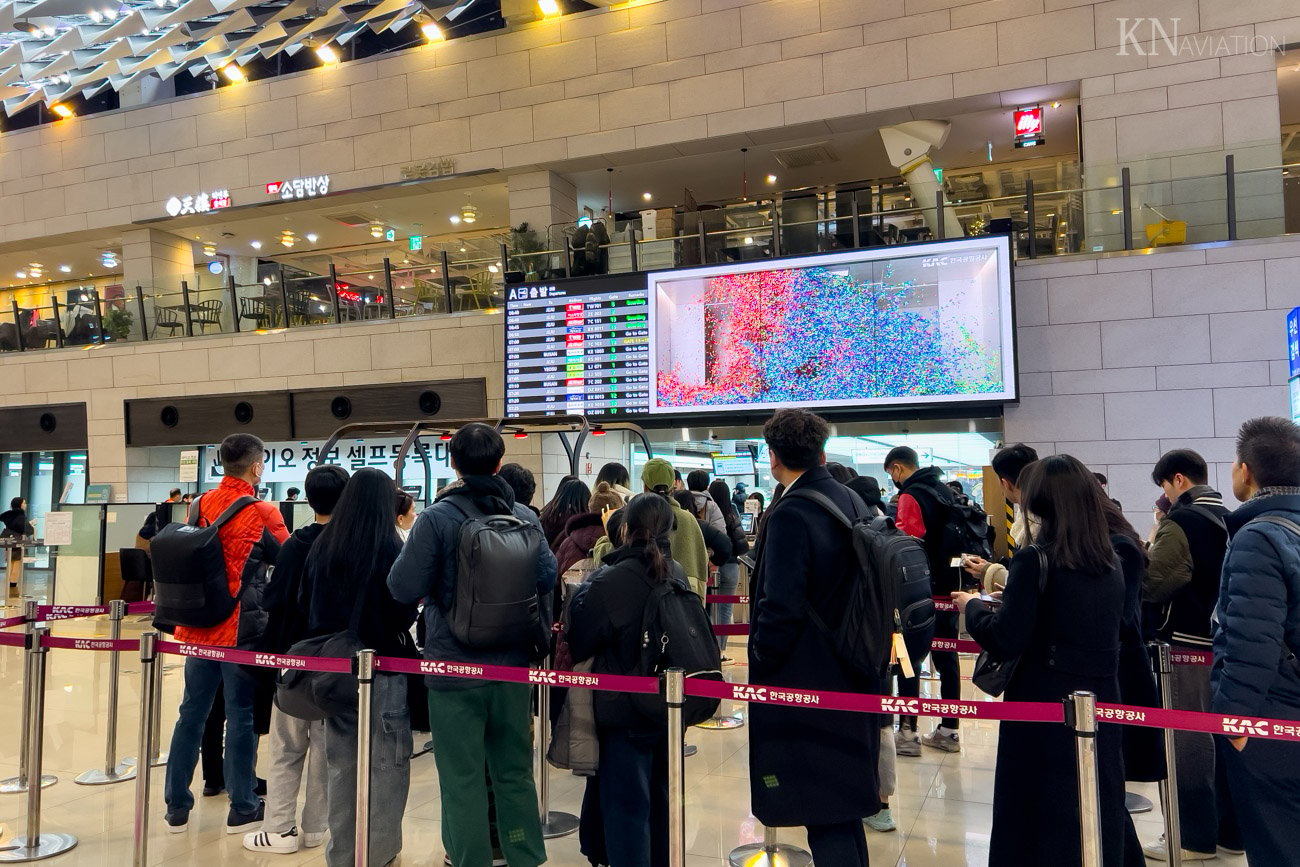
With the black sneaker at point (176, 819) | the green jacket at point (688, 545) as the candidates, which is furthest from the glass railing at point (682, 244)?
the black sneaker at point (176, 819)

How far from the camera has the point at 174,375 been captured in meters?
15.3

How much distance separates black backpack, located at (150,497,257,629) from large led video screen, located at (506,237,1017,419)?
7428 millimetres

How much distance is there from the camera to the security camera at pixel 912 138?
487 inches

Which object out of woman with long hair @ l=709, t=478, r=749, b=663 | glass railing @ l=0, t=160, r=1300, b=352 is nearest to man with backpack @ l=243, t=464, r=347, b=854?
woman with long hair @ l=709, t=478, r=749, b=663

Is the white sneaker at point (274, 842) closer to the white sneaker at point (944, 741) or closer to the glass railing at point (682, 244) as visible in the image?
the white sneaker at point (944, 741)

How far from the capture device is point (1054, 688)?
113 inches

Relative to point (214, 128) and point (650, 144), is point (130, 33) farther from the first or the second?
point (650, 144)

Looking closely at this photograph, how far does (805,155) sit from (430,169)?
587 centimetres

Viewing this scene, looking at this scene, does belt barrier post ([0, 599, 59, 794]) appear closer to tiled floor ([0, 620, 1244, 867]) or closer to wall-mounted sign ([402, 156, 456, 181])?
tiled floor ([0, 620, 1244, 867])

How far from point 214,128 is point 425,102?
4421 mm

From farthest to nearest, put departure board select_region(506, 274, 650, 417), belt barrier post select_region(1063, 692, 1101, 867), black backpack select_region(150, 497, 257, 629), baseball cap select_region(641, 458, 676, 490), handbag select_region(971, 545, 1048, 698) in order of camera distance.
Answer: departure board select_region(506, 274, 650, 417), baseball cap select_region(641, 458, 676, 490), black backpack select_region(150, 497, 257, 629), handbag select_region(971, 545, 1048, 698), belt barrier post select_region(1063, 692, 1101, 867)

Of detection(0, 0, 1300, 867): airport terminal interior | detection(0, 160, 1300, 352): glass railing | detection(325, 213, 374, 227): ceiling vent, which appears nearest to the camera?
detection(0, 0, 1300, 867): airport terminal interior

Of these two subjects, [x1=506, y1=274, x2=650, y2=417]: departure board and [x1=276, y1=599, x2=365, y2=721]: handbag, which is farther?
[x1=506, y1=274, x2=650, y2=417]: departure board

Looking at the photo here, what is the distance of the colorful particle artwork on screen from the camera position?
10078 mm
